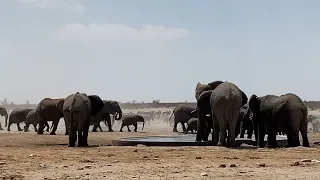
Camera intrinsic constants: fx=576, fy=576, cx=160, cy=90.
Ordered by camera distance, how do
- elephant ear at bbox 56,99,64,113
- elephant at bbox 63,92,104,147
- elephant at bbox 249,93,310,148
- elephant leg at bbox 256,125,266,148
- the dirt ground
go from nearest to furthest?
the dirt ground → elephant at bbox 249,93,310,148 → elephant at bbox 63,92,104,147 → elephant leg at bbox 256,125,266,148 → elephant ear at bbox 56,99,64,113

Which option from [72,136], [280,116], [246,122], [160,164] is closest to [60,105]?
[72,136]

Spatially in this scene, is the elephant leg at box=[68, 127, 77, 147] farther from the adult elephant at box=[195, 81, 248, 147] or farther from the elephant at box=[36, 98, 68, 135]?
the elephant at box=[36, 98, 68, 135]

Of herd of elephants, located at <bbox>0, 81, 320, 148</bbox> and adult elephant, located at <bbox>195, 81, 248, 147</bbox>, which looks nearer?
adult elephant, located at <bbox>195, 81, 248, 147</bbox>

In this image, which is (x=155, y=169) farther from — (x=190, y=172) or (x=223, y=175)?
(x=223, y=175)

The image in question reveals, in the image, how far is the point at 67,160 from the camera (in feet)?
54.7

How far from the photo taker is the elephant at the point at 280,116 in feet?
75.4

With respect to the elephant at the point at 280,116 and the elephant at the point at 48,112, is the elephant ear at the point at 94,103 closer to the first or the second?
the elephant at the point at 280,116

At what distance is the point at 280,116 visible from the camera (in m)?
23.5

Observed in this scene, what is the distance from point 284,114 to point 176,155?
6799 mm

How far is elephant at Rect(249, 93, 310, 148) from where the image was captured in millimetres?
22969

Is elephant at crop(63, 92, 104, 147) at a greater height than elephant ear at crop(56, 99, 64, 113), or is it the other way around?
elephant ear at crop(56, 99, 64, 113)

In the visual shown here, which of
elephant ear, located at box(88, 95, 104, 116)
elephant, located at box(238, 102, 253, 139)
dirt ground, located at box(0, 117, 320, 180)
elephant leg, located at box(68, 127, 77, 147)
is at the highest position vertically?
elephant ear, located at box(88, 95, 104, 116)

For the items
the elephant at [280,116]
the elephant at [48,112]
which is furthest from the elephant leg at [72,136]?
the elephant at [48,112]

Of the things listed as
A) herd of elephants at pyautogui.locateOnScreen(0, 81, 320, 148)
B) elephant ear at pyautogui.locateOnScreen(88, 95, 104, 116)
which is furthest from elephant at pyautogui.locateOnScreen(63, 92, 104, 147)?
elephant ear at pyautogui.locateOnScreen(88, 95, 104, 116)
